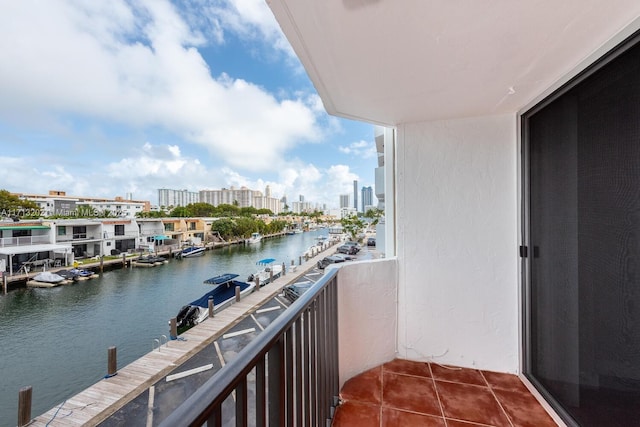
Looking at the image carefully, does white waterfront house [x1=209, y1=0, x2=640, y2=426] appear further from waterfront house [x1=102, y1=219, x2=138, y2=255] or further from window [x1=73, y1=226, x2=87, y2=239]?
waterfront house [x1=102, y1=219, x2=138, y2=255]

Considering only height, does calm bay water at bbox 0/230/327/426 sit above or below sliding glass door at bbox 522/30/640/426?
below

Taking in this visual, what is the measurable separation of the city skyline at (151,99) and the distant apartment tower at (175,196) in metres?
7.98

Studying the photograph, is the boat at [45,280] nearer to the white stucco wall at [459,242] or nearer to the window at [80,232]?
the window at [80,232]

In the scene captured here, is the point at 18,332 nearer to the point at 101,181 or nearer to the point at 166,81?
the point at 166,81

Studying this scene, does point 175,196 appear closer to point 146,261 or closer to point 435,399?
point 146,261

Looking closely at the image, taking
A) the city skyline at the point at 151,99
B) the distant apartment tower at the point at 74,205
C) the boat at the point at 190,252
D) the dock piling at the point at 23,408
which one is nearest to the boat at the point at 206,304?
the dock piling at the point at 23,408

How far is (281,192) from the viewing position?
2389 inches

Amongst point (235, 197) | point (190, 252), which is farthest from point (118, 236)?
point (235, 197)

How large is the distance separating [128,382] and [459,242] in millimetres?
5788

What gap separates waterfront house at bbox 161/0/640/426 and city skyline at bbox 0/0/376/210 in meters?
0.53

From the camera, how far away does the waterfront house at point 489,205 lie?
93cm

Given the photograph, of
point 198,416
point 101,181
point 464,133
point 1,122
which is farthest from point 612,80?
point 101,181

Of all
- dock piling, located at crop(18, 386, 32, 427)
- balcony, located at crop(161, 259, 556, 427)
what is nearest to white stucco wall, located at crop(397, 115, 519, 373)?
balcony, located at crop(161, 259, 556, 427)

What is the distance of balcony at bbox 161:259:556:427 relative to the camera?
0.60 m
